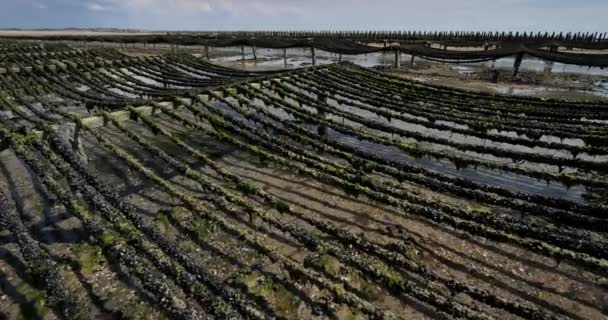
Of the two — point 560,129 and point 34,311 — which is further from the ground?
point 560,129

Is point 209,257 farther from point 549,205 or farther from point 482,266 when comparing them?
point 549,205

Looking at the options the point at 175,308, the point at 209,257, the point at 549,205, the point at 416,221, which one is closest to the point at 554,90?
the point at 416,221

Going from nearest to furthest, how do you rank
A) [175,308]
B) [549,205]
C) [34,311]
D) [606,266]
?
[175,308] < [606,266] < [549,205] < [34,311]

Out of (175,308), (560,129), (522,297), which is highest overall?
(560,129)

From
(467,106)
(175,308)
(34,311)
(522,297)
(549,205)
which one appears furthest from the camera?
(467,106)

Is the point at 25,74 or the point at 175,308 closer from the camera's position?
the point at 175,308

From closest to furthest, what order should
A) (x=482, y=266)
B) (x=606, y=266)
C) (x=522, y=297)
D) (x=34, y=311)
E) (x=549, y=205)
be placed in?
(x=606, y=266), (x=549, y=205), (x=34, y=311), (x=522, y=297), (x=482, y=266)

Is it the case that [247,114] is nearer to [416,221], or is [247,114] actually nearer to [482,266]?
[416,221]

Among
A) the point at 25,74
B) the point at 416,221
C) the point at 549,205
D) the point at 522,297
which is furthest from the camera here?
the point at 25,74

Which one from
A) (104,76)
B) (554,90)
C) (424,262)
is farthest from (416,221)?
(554,90)
